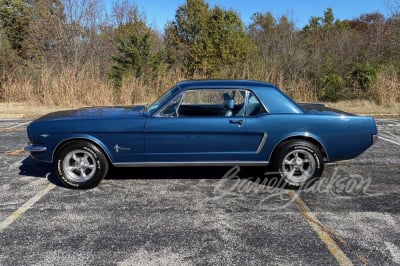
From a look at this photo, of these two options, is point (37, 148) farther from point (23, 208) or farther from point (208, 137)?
point (208, 137)

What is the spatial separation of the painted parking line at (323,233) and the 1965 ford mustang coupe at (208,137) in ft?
1.78

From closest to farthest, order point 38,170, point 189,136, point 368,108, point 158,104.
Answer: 1. point 189,136
2. point 158,104
3. point 38,170
4. point 368,108

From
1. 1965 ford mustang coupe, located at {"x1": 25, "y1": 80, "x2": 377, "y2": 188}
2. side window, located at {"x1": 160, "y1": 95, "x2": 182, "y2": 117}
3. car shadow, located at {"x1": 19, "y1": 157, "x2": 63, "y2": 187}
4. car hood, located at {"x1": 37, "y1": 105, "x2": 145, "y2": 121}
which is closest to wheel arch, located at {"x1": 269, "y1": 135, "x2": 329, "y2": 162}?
1965 ford mustang coupe, located at {"x1": 25, "y1": 80, "x2": 377, "y2": 188}

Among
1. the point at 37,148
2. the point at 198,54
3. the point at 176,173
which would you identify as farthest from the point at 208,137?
the point at 198,54

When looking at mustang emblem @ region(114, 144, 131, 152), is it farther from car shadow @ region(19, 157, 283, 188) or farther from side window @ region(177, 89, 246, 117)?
side window @ region(177, 89, 246, 117)

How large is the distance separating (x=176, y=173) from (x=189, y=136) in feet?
3.55

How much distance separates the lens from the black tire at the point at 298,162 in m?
4.91

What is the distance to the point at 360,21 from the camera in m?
Result: 50.4

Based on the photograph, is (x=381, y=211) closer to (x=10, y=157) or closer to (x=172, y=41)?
(x=10, y=157)

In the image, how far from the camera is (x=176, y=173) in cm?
573

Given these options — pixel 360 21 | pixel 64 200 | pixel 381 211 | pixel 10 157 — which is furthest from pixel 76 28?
pixel 360 21

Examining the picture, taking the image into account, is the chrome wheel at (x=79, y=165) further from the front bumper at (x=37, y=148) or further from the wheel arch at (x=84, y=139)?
the front bumper at (x=37, y=148)

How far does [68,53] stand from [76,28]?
1.57 metres

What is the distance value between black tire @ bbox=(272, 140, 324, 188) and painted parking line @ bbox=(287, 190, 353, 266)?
0.33 m
